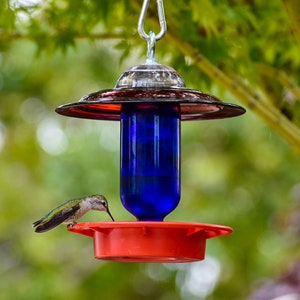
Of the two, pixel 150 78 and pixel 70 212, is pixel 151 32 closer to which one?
pixel 150 78

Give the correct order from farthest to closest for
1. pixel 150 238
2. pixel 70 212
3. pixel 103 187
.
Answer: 1. pixel 103 187
2. pixel 70 212
3. pixel 150 238

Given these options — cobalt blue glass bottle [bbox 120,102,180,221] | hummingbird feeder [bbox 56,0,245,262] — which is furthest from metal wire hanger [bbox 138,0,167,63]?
cobalt blue glass bottle [bbox 120,102,180,221]

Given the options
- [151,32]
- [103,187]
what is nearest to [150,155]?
[151,32]

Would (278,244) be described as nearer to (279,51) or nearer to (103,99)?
(279,51)

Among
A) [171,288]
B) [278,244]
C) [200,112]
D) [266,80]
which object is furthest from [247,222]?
[200,112]

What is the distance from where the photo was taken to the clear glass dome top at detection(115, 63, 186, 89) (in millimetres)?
2641

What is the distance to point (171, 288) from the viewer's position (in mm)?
9930

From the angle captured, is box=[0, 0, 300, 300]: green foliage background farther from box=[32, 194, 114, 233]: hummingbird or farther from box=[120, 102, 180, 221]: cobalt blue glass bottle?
box=[32, 194, 114, 233]: hummingbird

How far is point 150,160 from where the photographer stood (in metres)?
2.81

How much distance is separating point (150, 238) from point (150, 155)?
30cm

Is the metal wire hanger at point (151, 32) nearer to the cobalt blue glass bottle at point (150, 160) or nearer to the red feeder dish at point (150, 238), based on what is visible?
the cobalt blue glass bottle at point (150, 160)

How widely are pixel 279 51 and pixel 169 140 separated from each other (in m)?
1.35

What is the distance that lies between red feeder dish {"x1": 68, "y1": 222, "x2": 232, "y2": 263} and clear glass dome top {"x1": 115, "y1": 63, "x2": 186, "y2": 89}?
1.25 feet

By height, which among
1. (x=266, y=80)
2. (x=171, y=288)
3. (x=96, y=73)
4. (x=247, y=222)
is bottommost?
(x=171, y=288)
